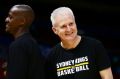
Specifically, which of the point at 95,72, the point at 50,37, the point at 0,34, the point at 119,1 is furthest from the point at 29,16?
the point at 119,1

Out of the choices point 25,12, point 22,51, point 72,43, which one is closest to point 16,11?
point 25,12

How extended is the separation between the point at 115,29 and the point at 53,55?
3.04 m

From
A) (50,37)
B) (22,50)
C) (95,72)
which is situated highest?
(22,50)


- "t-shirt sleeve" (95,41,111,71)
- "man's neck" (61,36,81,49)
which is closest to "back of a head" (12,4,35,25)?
"man's neck" (61,36,81,49)

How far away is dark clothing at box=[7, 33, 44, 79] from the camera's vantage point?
1.80 m

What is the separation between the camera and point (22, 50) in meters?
1.80

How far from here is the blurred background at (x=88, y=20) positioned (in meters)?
4.57

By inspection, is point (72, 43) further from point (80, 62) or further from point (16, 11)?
point (16, 11)

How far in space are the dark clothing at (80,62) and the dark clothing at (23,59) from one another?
167 millimetres

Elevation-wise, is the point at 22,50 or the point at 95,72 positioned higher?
the point at 22,50

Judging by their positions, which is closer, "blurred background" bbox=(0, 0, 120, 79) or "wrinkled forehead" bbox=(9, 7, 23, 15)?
"wrinkled forehead" bbox=(9, 7, 23, 15)

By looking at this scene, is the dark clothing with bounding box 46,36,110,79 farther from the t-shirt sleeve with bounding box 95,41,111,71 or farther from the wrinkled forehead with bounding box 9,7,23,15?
the wrinkled forehead with bounding box 9,7,23,15

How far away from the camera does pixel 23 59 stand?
5.91 feet

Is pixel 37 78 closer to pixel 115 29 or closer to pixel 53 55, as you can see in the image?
pixel 53 55
